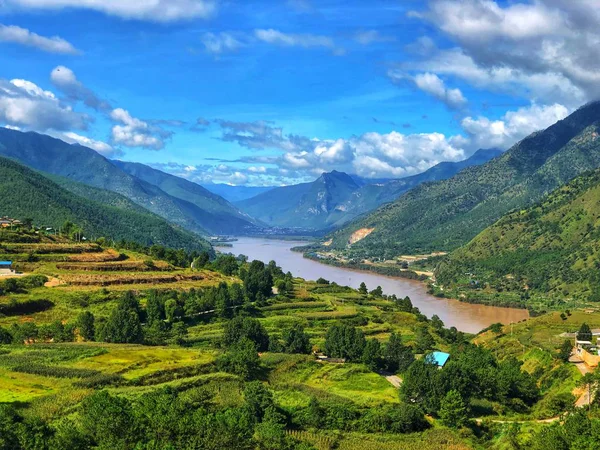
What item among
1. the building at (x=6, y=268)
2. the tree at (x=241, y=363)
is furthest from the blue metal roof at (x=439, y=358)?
A: the building at (x=6, y=268)

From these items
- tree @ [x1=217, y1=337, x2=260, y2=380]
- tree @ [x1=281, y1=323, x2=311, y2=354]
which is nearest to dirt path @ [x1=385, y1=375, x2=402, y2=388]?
tree @ [x1=281, y1=323, x2=311, y2=354]

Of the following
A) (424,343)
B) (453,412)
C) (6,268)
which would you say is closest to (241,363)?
(453,412)

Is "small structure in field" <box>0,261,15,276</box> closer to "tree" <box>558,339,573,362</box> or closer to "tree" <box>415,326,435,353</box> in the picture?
"tree" <box>415,326,435,353</box>

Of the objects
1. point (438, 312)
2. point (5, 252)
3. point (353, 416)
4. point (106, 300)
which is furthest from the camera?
point (438, 312)

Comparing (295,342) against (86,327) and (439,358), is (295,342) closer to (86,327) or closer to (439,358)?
(439,358)

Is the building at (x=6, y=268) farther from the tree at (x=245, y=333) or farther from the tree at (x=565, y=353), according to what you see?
the tree at (x=565, y=353)

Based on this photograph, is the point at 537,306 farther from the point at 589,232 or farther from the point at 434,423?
the point at 434,423

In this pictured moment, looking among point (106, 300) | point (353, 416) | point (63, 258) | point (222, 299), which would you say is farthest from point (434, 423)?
point (63, 258)
